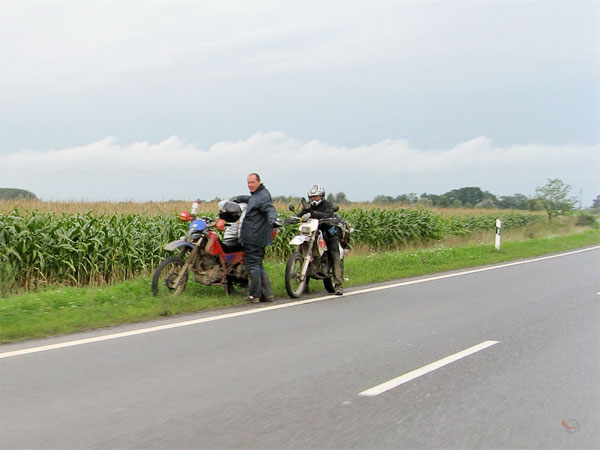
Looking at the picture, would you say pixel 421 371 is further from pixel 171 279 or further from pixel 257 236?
pixel 171 279

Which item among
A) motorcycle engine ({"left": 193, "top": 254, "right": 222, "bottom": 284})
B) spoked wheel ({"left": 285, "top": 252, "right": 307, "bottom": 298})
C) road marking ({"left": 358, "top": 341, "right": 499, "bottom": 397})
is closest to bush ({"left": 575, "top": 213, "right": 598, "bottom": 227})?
spoked wheel ({"left": 285, "top": 252, "right": 307, "bottom": 298})

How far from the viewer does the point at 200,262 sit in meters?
10.6

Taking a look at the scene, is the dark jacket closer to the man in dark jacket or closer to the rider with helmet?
the man in dark jacket

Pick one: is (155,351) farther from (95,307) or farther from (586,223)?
(586,223)

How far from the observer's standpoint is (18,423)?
4.59m

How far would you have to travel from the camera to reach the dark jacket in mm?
10602

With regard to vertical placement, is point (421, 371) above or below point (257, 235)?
below

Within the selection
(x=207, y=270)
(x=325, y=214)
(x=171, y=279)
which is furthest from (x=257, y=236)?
(x=325, y=214)

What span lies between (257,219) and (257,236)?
29 centimetres

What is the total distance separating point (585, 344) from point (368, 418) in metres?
4.10

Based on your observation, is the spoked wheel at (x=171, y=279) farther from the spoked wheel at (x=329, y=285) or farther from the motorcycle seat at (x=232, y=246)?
the spoked wheel at (x=329, y=285)

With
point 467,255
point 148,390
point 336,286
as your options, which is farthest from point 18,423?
point 467,255

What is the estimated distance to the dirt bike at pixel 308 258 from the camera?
11.4 m

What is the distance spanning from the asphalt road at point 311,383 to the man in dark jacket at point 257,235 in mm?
777
